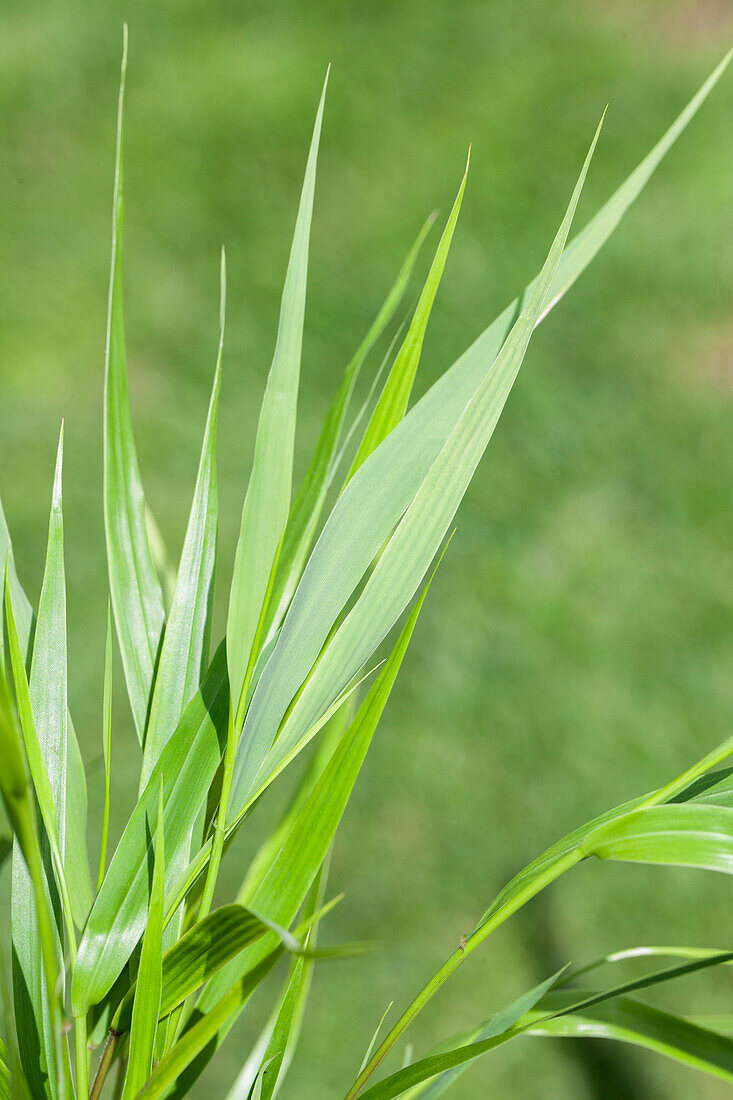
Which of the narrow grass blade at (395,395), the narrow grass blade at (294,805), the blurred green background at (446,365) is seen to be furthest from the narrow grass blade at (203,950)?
the blurred green background at (446,365)

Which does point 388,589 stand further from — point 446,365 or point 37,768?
point 446,365

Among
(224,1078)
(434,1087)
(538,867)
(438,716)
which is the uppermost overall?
(538,867)

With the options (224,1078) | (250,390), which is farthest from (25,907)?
(250,390)

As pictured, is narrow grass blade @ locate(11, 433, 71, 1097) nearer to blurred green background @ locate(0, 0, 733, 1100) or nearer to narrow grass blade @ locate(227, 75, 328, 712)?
narrow grass blade @ locate(227, 75, 328, 712)

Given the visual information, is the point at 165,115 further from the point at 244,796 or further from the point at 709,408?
the point at 244,796

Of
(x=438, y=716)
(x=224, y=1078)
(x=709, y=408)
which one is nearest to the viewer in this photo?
(x=224, y=1078)
